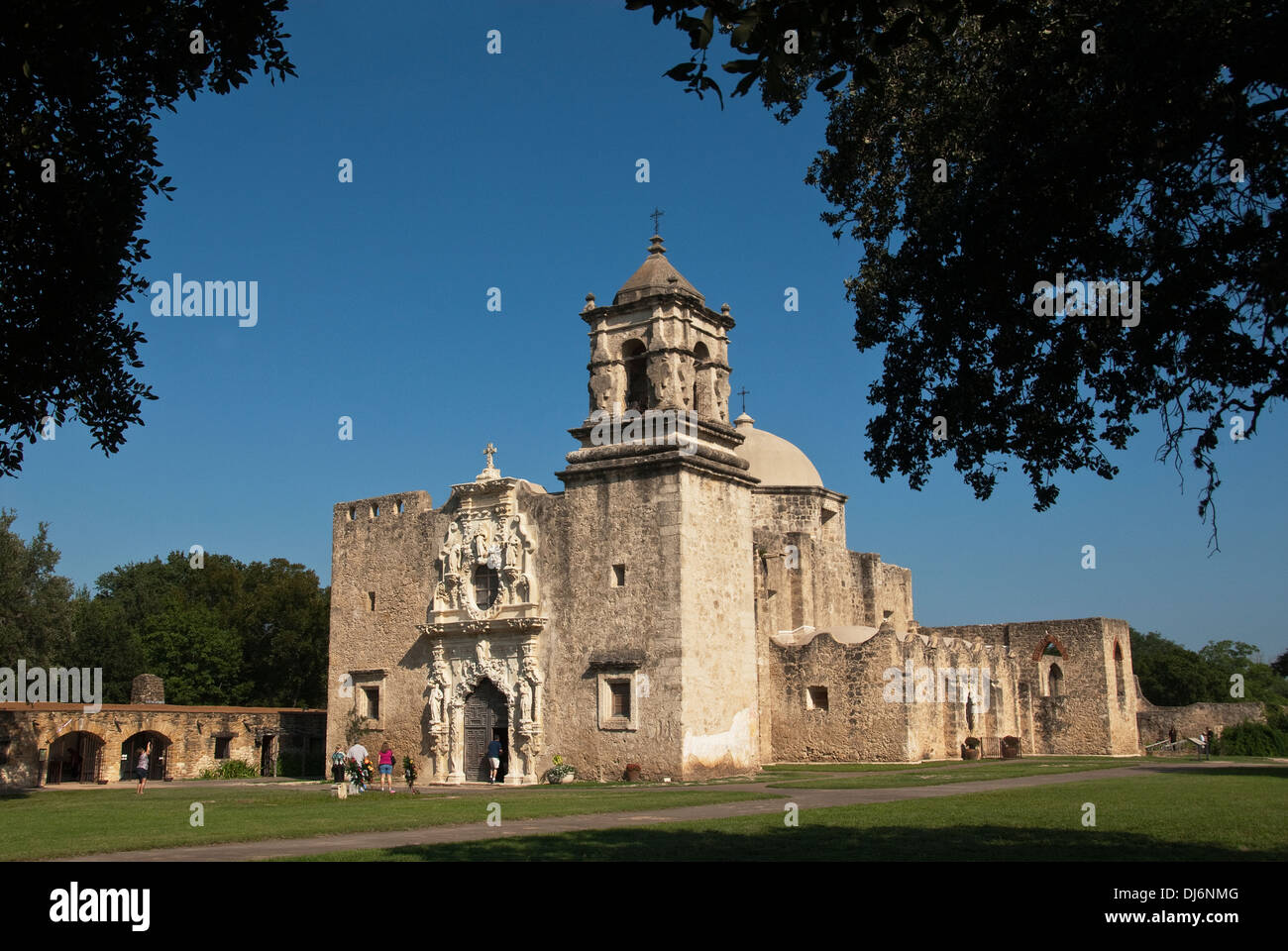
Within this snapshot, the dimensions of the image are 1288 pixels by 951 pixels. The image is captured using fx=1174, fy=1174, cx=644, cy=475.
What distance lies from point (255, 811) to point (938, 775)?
599 inches

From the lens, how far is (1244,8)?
378 inches

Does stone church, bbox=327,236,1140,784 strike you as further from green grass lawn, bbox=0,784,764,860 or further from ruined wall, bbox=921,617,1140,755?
ruined wall, bbox=921,617,1140,755

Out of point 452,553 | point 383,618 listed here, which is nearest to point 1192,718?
point 452,553

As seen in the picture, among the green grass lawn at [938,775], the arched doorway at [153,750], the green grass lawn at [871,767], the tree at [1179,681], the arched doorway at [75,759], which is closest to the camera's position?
the green grass lawn at [938,775]

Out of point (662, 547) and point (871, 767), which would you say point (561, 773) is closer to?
point (662, 547)

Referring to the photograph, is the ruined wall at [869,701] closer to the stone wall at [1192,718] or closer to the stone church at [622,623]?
the stone church at [622,623]

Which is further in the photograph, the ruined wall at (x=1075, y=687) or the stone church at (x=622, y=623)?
the ruined wall at (x=1075, y=687)

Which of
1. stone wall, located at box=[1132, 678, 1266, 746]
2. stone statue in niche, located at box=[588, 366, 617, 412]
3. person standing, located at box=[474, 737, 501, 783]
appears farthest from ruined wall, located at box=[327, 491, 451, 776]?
stone wall, located at box=[1132, 678, 1266, 746]

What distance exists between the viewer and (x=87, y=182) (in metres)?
11.3

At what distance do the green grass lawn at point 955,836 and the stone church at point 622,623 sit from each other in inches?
413

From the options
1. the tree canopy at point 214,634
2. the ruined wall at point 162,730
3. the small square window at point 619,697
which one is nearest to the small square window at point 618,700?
the small square window at point 619,697

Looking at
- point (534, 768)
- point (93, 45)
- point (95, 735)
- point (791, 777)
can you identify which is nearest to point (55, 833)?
point (93, 45)

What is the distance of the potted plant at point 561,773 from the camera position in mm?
28500
